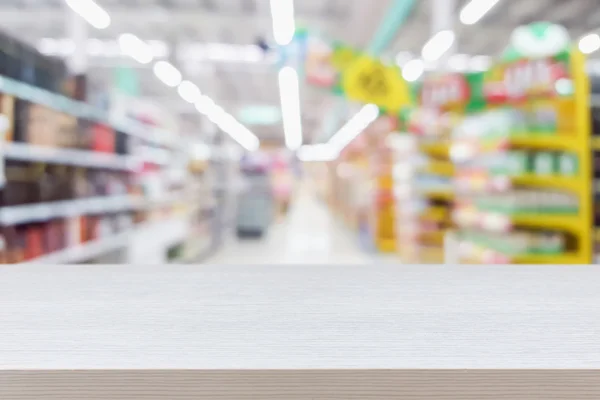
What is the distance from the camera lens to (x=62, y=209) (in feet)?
14.1

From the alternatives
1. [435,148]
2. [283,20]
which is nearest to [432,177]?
[435,148]

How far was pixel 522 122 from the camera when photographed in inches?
180

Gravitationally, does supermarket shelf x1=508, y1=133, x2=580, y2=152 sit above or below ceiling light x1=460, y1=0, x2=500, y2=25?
below

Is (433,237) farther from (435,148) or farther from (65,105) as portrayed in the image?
(65,105)

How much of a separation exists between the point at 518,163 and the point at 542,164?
8.7 inches

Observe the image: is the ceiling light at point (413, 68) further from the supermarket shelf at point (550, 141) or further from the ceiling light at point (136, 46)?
the supermarket shelf at point (550, 141)

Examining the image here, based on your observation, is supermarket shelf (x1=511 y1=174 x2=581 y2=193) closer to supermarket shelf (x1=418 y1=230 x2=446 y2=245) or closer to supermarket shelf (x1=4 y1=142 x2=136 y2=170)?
supermarket shelf (x1=418 y1=230 x2=446 y2=245)

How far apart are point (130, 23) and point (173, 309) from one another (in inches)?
458

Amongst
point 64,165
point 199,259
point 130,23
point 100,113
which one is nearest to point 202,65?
point 130,23

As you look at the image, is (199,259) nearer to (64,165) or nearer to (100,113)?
(100,113)

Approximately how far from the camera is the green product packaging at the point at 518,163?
14.8 ft

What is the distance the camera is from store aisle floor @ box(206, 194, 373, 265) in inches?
344
